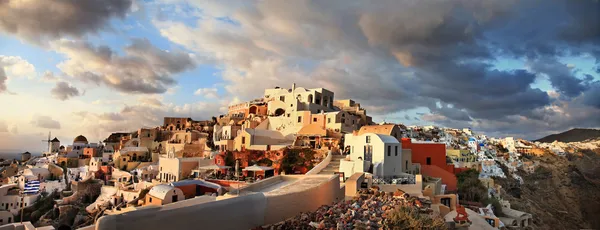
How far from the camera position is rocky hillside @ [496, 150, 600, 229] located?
40031 mm

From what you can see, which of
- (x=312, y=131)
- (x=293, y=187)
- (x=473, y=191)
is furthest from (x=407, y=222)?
(x=312, y=131)

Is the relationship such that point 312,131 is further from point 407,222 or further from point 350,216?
point 407,222

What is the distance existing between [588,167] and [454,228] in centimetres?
7185

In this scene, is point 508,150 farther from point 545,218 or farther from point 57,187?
point 57,187

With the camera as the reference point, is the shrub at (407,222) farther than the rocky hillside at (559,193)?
No

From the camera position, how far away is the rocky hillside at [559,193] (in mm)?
40031

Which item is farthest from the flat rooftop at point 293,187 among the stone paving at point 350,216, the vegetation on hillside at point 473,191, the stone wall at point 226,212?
the vegetation on hillside at point 473,191

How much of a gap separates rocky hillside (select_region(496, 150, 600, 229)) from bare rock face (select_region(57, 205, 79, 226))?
127 ft

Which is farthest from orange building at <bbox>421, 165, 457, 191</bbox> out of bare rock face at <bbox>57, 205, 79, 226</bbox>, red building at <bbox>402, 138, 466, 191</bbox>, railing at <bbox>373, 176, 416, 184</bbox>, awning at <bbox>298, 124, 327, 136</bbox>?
bare rock face at <bbox>57, 205, 79, 226</bbox>

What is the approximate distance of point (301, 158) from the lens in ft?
95.4

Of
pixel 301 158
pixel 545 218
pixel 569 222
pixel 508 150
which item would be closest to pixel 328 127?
pixel 301 158

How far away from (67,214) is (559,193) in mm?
59046

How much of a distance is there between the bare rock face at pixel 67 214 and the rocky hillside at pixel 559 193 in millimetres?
38585

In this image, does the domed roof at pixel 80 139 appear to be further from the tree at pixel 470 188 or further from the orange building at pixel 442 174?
the tree at pixel 470 188
